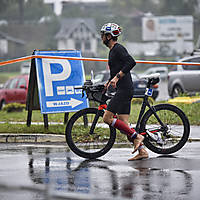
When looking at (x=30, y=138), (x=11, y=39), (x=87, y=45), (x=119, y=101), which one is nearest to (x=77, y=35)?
(x=87, y=45)

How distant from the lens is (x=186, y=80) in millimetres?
20562

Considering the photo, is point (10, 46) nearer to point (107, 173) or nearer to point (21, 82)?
point (21, 82)

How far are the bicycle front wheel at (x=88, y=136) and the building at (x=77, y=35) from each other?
94.5 m

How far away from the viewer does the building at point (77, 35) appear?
4072 inches

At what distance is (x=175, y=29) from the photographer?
88.9 meters

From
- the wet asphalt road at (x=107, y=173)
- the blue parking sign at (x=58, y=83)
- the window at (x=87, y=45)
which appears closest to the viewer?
the wet asphalt road at (x=107, y=173)

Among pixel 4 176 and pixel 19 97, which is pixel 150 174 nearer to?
pixel 4 176

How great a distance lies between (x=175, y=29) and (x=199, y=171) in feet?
273

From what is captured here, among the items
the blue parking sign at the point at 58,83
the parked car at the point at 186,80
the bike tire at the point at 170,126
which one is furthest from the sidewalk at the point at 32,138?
the parked car at the point at 186,80

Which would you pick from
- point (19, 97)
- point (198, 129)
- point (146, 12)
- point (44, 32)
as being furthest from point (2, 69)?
point (198, 129)

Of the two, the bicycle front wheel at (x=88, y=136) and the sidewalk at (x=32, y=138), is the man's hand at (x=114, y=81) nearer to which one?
the bicycle front wheel at (x=88, y=136)

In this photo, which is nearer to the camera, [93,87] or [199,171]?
[199,171]

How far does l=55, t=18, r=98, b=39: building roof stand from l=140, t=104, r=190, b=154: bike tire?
9527 cm

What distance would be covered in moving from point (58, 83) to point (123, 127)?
3.09 m
